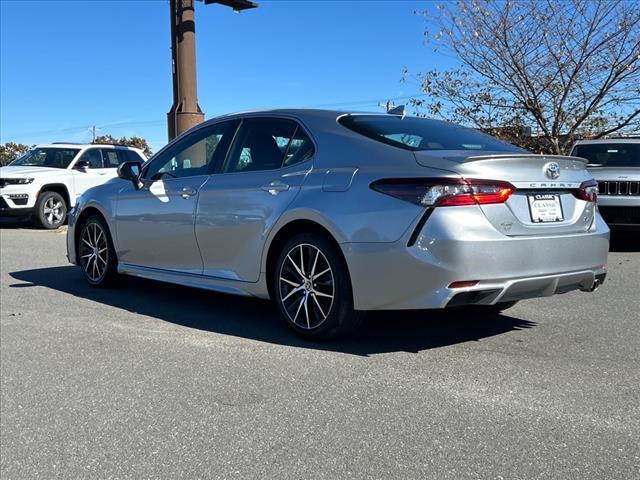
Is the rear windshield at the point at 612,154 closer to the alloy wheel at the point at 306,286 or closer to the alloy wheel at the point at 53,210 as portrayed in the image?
the alloy wheel at the point at 306,286

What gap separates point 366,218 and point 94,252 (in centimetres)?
381

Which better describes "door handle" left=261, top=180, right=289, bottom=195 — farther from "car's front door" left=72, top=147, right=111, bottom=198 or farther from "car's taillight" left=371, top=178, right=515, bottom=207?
"car's front door" left=72, top=147, right=111, bottom=198

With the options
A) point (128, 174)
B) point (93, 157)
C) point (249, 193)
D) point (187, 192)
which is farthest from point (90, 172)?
point (249, 193)

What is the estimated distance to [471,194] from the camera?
395 cm

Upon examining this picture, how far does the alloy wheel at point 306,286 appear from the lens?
176 inches

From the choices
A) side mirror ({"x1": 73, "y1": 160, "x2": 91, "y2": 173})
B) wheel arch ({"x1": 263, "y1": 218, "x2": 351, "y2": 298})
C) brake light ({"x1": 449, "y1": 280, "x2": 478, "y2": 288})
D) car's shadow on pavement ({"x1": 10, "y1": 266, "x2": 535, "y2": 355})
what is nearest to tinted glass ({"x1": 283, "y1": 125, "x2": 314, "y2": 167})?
wheel arch ({"x1": 263, "y1": 218, "x2": 351, "y2": 298})

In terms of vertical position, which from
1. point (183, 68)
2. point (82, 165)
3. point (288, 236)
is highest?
point (183, 68)

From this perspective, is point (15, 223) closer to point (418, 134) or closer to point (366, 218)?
point (418, 134)

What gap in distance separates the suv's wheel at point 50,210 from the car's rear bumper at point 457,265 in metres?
11.6


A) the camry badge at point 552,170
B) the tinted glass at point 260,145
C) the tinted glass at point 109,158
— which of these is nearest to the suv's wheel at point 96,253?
the tinted glass at point 260,145

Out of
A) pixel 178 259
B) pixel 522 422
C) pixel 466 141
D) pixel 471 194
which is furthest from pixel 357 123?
pixel 522 422

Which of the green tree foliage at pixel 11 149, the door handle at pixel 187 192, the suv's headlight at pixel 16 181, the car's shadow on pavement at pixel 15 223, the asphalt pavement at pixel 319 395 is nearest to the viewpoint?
the asphalt pavement at pixel 319 395

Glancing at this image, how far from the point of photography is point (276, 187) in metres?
4.79

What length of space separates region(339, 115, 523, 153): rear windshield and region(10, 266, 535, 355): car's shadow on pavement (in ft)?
4.52
